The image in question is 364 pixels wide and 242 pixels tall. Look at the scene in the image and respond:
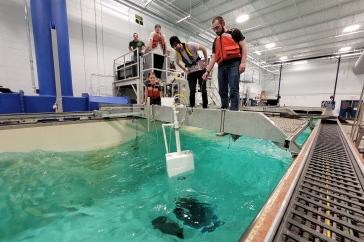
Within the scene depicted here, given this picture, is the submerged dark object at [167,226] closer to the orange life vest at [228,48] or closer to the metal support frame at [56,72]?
the orange life vest at [228,48]

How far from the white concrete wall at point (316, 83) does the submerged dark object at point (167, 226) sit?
16646 mm

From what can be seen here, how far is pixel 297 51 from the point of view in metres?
12.1

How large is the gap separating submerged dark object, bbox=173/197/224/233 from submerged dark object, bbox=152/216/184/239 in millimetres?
102

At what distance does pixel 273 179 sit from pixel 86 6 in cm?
739

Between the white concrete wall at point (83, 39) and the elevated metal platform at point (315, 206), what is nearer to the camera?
the elevated metal platform at point (315, 206)

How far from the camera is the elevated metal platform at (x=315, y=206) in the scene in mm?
530

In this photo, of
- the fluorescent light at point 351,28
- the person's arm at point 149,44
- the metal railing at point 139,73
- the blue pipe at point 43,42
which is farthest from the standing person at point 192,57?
the fluorescent light at point 351,28

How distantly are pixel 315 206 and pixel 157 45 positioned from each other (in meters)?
5.14

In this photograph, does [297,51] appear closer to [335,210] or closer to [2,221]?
[335,210]

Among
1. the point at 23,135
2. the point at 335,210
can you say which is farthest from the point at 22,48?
the point at 335,210

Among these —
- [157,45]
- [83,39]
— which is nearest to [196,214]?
[157,45]

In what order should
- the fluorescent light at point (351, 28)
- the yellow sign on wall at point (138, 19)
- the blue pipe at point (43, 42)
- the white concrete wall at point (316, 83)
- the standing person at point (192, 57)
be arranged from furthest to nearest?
A: the white concrete wall at point (316, 83) < the fluorescent light at point (351, 28) < the yellow sign on wall at point (138, 19) < the blue pipe at point (43, 42) < the standing person at point (192, 57)

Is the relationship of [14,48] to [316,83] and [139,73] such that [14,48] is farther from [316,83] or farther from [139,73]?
[316,83]

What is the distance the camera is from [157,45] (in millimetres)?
5023
